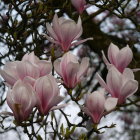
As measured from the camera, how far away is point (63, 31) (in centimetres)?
123

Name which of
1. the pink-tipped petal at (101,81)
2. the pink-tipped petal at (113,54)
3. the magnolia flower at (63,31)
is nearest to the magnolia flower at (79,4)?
the magnolia flower at (63,31)

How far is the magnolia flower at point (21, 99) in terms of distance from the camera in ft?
3.11

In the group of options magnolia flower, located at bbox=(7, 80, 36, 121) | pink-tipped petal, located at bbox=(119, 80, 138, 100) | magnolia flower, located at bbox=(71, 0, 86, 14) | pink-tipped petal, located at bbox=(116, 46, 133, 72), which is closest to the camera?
magnolia flower, located at bbox=(7, 80, 36, 121)

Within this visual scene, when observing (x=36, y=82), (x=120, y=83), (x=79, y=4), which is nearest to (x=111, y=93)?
(x=120, y=83)

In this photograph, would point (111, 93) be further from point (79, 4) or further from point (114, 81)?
point (79, 4)

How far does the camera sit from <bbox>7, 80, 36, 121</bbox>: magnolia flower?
37.4 inches

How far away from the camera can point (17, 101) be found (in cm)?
97

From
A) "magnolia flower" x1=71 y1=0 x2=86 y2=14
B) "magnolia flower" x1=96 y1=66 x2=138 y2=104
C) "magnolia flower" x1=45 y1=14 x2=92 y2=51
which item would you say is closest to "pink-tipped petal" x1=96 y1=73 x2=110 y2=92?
"magnolia flower" x1=96 y1=66 x2=138 y2=104

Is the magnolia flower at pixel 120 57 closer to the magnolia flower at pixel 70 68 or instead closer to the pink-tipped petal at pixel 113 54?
the pink-tipped petal at pixel 113 54

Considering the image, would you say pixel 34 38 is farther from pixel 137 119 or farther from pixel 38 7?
pixel 137 119

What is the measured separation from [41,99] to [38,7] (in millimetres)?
808

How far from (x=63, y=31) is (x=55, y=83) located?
0.30 m

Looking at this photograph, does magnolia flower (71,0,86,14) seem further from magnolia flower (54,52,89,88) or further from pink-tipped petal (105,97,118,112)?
pink-tipped petal (105,97,118,112)

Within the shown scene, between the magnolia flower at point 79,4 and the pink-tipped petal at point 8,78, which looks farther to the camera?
the magnolia flower at point 79,4
